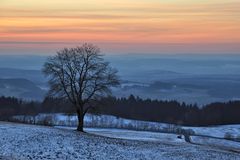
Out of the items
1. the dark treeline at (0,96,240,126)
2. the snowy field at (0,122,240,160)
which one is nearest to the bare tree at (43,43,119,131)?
the snowy field at (0,122,240,160)

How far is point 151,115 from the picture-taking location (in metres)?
163

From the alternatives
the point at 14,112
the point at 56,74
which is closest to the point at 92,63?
the point at 56,74

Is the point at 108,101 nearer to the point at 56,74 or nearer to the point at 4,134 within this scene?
the point at 56,74

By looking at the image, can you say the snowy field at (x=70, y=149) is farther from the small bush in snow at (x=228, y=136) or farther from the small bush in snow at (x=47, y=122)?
the small bush in snow at (x=228, y=136)

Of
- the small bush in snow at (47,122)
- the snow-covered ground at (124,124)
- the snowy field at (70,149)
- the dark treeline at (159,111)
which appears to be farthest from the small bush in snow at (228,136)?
the snowy field at (70,149)

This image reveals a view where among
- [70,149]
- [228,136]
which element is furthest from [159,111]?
[70,149]

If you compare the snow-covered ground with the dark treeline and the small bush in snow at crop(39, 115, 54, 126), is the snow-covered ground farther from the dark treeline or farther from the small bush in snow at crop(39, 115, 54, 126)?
the dark treeline

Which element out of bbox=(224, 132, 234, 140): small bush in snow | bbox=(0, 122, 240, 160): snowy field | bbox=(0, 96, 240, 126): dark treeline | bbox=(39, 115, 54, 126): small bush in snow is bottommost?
bbox=(0, 122, 240, 160): snowy field

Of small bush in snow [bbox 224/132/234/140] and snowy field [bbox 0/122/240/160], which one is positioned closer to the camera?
snowy field [bbox 0/122/240/160]

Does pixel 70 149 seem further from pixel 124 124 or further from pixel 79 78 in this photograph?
pixel 124 124

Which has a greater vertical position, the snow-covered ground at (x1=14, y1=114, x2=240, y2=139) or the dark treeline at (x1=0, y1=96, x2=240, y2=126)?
the dark treeline at (x1=0, y1=96, x2=240, y2=126)

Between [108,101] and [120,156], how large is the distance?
25042mm

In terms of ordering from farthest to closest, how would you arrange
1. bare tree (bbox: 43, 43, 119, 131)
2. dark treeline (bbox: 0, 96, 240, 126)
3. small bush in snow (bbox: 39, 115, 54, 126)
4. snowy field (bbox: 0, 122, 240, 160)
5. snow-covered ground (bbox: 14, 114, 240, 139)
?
dark treeline (bbox: 0, 96, 240, 126)
snow-covered ground (bbox: 14, 114, 240, 139)
small bush in snow (bbox: 39, 115, 54, 126)
bare tree (bbox: 43, 43, 119, 131)
snowy field (bbox: 0, 122, 240, 160)

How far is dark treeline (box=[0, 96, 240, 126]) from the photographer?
152 metres
